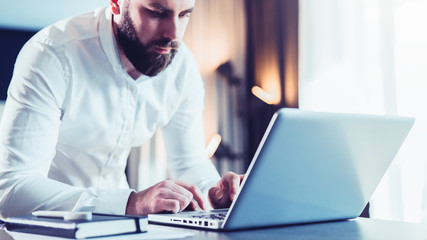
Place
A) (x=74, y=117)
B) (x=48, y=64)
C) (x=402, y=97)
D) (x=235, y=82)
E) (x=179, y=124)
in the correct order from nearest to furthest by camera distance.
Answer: (x=48, y=64), (x=74, y=117), (x=179, y=124), (x=402, y=97), (x=235, y=82)

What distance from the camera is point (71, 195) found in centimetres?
111

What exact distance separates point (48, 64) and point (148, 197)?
582 millimetres

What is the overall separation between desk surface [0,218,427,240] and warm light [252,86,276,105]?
2467 millimetres

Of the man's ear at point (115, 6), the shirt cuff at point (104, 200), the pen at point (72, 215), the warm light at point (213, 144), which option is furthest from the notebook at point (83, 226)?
the warm light at point (213, 144)

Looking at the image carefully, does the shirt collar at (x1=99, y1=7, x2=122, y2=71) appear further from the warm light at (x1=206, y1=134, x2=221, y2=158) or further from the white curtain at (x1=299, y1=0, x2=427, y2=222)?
the warm light at (x1=206, y1=134, x2=221, y2=158)

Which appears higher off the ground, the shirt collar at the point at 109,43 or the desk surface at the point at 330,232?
the shirt collar at the point at 109,43

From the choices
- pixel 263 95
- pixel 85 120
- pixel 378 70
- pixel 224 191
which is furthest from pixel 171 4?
pixel 263 95

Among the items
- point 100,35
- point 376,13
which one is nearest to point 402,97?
point 376,13

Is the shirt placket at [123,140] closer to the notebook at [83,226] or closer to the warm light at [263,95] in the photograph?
the notebook at [83,226]

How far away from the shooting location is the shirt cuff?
3.48 ft

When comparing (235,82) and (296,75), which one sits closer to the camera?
(296,75)

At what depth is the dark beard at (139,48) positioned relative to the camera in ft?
5.05

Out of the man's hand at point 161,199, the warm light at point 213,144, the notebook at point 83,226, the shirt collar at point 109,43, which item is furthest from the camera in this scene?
the warm light at point 213,144

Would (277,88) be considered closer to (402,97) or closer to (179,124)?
(402,97)
